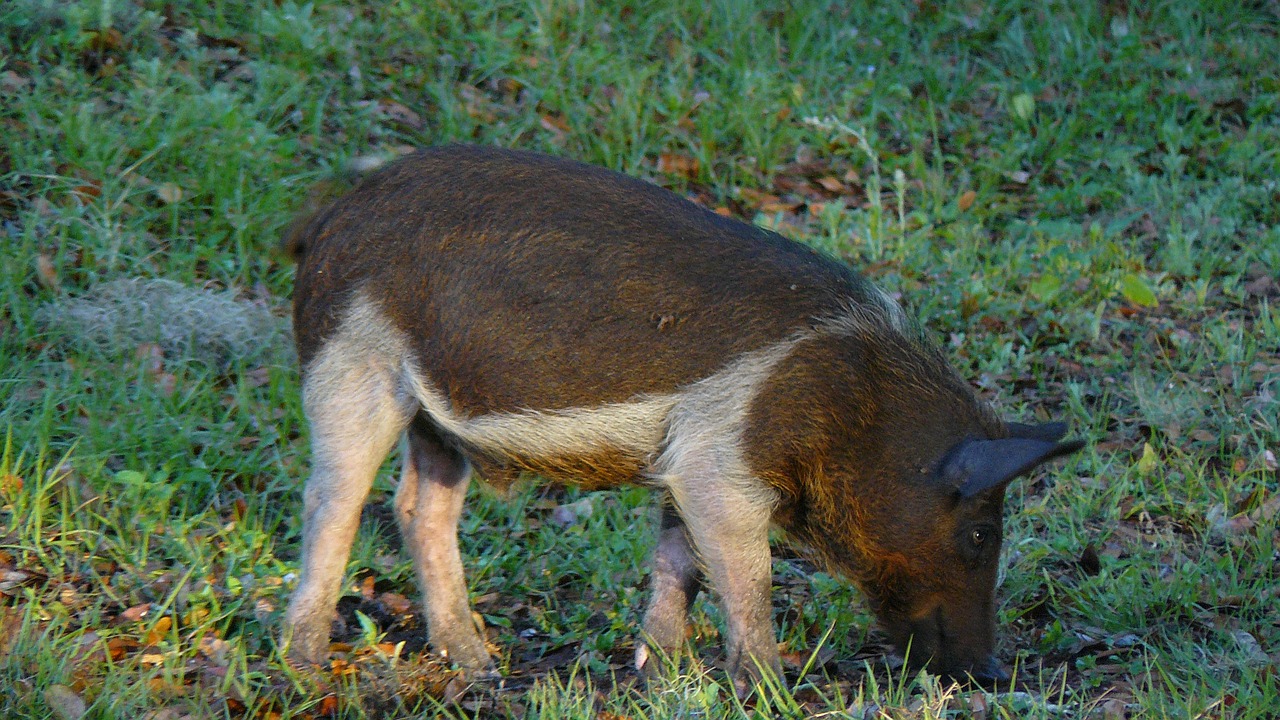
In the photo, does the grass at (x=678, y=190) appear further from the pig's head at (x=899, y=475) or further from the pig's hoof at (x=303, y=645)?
the pig's head at (x=899, y=475)

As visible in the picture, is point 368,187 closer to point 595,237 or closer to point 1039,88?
point 595,237

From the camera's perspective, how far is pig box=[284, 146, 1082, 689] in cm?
385

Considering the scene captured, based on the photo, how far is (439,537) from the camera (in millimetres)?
4520

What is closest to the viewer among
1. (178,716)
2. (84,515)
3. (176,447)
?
(178,716)

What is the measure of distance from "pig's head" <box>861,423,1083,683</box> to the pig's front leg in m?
0.35

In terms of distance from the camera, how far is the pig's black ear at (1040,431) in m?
4.00

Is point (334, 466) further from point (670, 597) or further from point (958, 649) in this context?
point (958, 649)

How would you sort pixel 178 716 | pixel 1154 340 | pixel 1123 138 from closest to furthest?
pixel 178 716 < pixel 1154 340 < pixel 1123 138

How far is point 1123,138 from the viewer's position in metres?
8.53

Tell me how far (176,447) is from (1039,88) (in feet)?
20.6

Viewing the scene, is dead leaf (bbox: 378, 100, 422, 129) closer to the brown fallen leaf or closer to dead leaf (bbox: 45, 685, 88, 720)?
the brown fallen leaf

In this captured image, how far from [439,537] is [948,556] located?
1711 mm

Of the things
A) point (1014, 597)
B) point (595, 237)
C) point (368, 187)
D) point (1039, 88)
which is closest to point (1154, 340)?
point (1014, 597)

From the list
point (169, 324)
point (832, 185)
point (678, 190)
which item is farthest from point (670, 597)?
point (832, 185)
